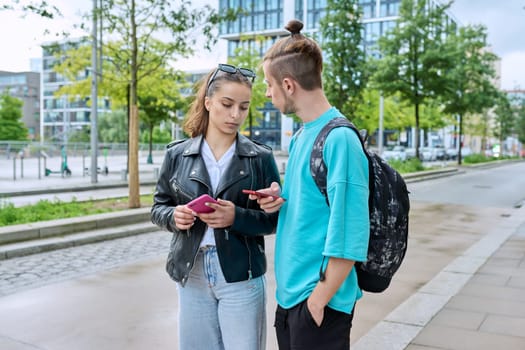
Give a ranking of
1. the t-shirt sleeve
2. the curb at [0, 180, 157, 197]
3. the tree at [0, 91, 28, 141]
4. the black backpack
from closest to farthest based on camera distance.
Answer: the t-shirt sleeve, the black backpack, the curb at [0, 180, 157, 197], the tree at [0, 91, 28, 141]

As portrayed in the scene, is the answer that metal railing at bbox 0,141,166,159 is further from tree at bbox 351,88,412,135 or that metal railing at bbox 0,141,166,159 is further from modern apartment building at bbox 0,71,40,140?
modern apartment building at bbox 0,71,40,140

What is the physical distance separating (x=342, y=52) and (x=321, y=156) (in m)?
23.4

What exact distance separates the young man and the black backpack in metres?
0.04

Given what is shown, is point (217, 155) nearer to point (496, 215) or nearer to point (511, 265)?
point (511, 265)

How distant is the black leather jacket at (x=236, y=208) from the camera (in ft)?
7.60

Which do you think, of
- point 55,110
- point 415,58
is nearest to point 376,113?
point 415,58

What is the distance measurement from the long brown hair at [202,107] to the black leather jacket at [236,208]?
0.08 meters

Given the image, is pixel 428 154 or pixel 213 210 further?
pixel 428 154

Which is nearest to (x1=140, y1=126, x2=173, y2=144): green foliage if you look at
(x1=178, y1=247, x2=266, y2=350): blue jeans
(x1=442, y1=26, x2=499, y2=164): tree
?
(x1=442, y1=26, x2=499, y2=164): tree

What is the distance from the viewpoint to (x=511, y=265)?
713 centimetres

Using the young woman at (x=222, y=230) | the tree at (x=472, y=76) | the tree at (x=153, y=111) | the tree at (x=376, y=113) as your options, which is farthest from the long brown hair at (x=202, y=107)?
the tree at (x=376, y=113)

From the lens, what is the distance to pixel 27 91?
373ft

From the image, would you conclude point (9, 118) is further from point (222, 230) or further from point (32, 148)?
point (222, 230)

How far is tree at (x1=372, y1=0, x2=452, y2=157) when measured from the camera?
28578mm
